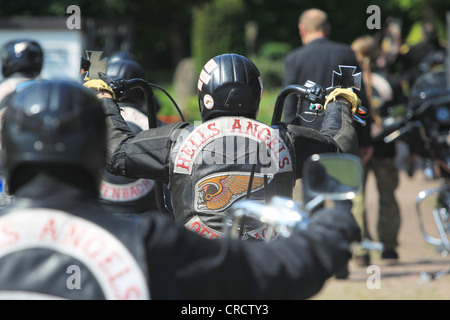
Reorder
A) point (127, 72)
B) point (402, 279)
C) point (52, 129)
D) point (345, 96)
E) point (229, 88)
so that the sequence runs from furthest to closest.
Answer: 1. point (402, 279)
2. point (127, 72)
3. point (345, 96)
4. point (229, 88)
5. point (52, 129)

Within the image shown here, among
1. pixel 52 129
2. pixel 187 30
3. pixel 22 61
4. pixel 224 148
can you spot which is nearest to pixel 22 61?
pixel 22 61

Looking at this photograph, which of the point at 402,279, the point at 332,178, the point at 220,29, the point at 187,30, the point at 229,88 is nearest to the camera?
the point at 332,178

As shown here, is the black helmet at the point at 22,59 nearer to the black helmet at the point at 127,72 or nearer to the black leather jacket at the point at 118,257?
the black helmet at the point at 127,72

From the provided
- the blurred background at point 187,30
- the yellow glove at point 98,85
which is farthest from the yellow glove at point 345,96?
the blurred background at point 187,30

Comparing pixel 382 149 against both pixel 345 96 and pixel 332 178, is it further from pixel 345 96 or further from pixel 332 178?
pixel 332 178

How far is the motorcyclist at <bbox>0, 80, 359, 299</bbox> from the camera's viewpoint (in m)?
1.92

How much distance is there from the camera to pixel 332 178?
81.9 inches

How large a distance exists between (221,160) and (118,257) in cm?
152

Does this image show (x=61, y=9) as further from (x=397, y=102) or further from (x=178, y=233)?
(x=178, y=233)

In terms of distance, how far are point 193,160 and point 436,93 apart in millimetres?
5299

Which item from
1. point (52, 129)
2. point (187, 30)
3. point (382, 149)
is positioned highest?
point (52, 129)

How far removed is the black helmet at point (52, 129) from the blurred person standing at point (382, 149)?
6378mm

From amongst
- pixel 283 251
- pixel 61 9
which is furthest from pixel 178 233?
pixel 61 9

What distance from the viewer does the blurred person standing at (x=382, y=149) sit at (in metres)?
8.26
